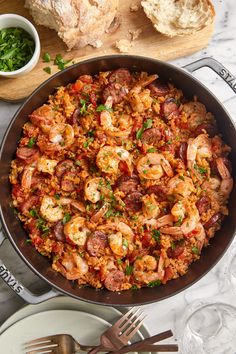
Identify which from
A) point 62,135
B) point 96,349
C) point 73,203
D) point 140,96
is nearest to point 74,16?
point 140,96

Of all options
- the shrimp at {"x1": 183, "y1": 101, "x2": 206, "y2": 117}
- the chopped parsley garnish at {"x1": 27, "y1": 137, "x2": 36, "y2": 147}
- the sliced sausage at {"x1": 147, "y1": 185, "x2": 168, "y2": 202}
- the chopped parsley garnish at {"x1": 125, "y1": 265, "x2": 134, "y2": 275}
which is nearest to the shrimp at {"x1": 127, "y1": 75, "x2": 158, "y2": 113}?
the shrimp at {"x1": 183, "y1": 101, "x2": 206, "y2": 117}

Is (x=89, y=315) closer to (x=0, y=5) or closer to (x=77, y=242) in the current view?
(x=77, y=242)

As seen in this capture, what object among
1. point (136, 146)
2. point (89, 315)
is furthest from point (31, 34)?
point (89, 315)

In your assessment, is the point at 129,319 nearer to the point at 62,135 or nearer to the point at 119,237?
the point at 119,237

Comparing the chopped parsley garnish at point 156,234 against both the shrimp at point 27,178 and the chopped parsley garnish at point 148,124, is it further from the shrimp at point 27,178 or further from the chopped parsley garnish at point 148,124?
the shrimp at point 27,178

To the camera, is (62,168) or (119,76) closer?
(62,168)

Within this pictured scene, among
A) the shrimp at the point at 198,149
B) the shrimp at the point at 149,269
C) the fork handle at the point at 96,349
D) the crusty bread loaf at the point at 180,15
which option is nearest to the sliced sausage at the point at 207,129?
the shrimp at the point at 198,149
